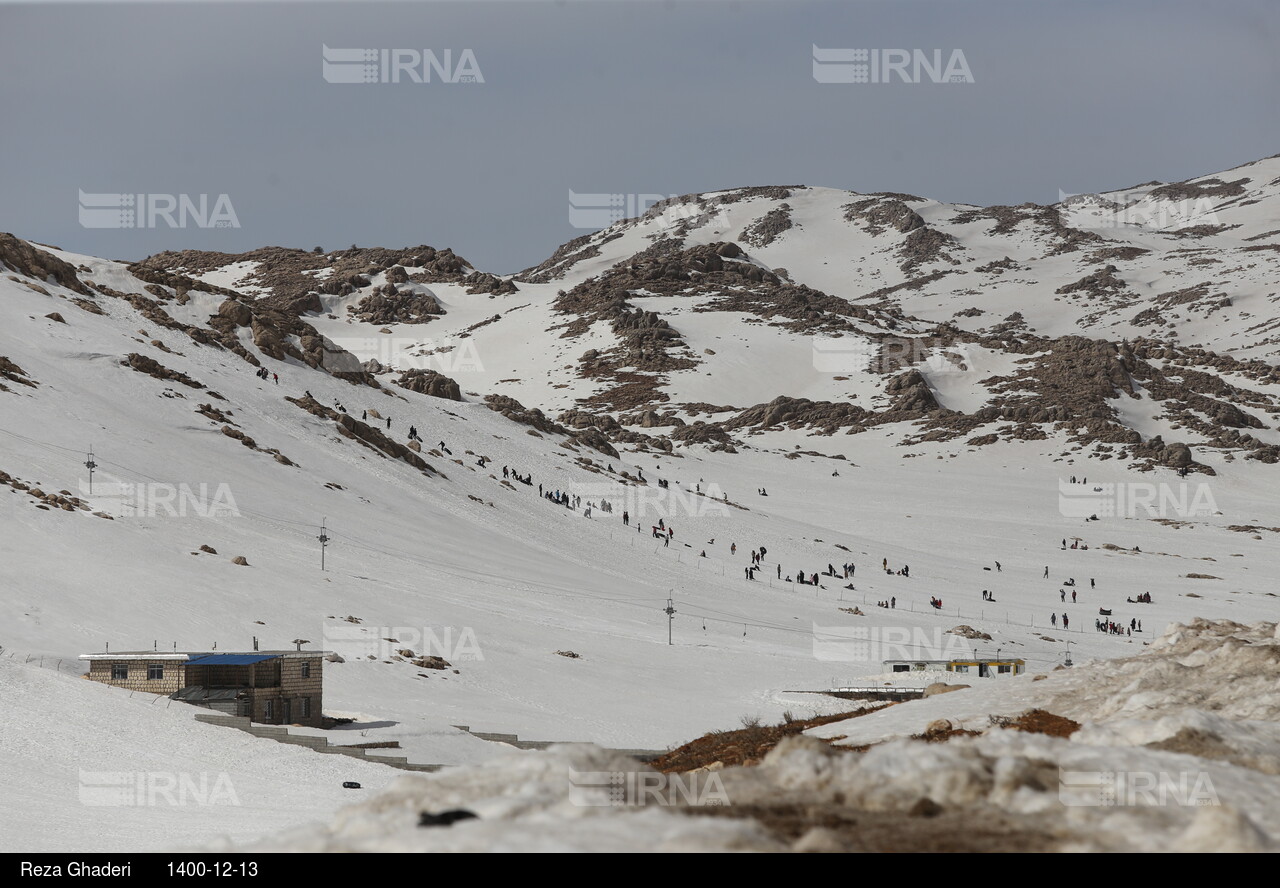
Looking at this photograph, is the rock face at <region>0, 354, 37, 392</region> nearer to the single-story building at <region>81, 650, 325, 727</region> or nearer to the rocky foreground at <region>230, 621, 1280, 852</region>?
the single-story building at <region>81, 650, 325, 727</region>

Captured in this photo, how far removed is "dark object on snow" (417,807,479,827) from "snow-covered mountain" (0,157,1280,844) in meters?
19.9

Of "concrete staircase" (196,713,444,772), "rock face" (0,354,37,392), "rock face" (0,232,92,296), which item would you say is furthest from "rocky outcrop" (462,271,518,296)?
"concrete staircase" (196,713,444,772)

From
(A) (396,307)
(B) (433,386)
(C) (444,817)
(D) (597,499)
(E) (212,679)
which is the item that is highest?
(A) (396,307)

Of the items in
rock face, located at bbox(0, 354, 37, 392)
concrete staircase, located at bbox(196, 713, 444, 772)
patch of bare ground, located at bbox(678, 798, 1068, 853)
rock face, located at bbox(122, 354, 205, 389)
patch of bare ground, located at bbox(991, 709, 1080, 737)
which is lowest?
concrete staircase, located at bbox(196, 713, 444, 772)

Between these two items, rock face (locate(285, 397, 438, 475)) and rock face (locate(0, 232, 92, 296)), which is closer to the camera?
rock face (locate(285, 397, 438, 475))

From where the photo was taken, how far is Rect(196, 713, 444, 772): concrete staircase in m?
27.4

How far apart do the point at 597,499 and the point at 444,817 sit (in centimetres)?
7339

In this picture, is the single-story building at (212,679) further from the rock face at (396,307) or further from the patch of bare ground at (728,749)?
the rock face at (396,307)

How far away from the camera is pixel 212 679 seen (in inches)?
1187

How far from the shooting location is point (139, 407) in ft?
222

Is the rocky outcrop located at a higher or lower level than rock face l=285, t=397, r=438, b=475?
higher

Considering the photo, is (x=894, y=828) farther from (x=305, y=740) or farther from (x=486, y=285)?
(x=486, y=285)

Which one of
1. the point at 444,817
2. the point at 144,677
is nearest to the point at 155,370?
the point at 144,677
